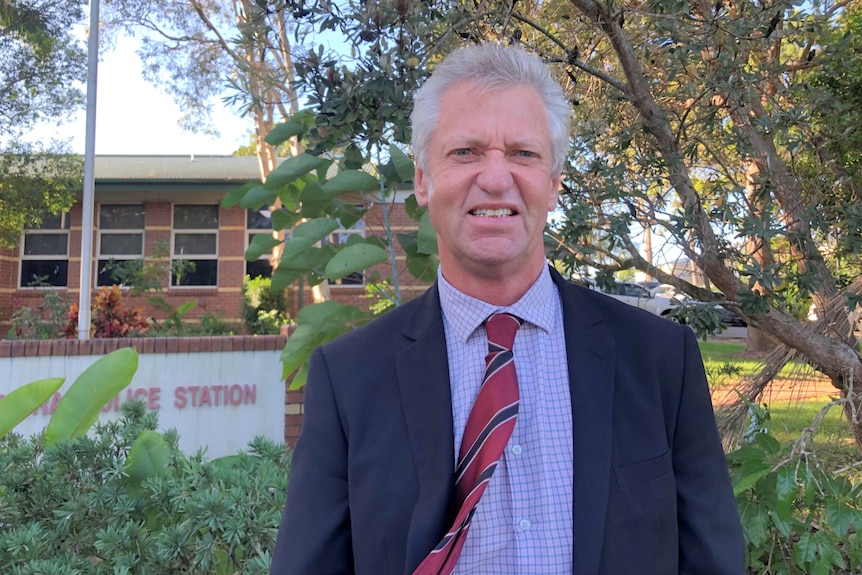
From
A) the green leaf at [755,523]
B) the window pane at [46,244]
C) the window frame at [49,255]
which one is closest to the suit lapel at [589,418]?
the green leaf at [755,523]

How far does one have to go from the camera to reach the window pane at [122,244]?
2058cm

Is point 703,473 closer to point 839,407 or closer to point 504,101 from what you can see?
point 504,101

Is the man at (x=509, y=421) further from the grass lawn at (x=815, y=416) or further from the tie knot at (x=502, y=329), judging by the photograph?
the grass lawn at (x=815, y=416)

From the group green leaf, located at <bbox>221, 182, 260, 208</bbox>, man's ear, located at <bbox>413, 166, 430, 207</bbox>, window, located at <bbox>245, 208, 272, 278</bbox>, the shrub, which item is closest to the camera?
man's ear, located at <bbox>413, 166, 430, 207</bbox>

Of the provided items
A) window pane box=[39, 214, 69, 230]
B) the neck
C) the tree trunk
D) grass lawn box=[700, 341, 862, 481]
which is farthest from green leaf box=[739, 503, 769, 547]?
window pane box=[39, 214, 69, 230]

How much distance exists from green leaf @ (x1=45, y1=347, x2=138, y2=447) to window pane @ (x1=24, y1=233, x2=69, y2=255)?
1874cm

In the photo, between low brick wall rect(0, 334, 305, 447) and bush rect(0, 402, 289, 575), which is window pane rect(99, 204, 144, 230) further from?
bush rect(0, 402, 289, 575)

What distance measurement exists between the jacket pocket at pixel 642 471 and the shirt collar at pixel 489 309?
0.36 metres

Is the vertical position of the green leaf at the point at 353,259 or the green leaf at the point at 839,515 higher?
the green leaf at the point at 353,259

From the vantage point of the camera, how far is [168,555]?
8.52ft

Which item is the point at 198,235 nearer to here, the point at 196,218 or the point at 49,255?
the point at 196,218

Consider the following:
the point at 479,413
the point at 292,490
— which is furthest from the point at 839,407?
the point at 292,490

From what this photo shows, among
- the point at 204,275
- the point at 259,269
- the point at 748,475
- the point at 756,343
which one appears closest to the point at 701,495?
the point at 748,475

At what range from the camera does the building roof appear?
63.8 feet
